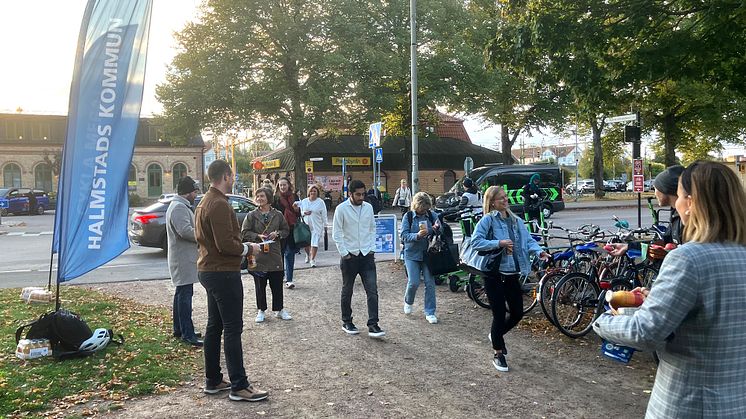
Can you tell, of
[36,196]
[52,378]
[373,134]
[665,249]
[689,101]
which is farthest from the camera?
[36,196]

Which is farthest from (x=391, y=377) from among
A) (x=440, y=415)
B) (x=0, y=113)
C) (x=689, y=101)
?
(x=0, y=113)

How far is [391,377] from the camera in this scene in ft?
18.2

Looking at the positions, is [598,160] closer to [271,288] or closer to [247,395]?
[271,288]

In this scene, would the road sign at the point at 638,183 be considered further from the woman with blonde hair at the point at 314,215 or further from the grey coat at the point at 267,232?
the grey coat at the point at 267,232

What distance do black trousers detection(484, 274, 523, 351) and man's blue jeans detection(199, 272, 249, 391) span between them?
2.40 metres

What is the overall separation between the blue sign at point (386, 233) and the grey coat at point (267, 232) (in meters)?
4.90

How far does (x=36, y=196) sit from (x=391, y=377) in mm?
37191

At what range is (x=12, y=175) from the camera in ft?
168

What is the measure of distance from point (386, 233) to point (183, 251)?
661 centimetres

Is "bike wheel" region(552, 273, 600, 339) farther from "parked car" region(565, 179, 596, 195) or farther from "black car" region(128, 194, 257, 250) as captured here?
"parked car" region(565, 179, 596, 195)

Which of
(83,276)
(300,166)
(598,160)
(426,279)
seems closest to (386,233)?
(426,279)

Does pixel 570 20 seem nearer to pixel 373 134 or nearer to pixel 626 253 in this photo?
pixel 626 253

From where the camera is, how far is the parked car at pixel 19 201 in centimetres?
3491

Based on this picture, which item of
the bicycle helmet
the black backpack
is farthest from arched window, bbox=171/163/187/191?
the black backpack
